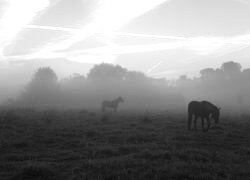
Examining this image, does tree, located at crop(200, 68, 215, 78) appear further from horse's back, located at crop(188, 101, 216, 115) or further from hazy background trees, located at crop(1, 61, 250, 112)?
horse's back, located at crop(188, 101, 216, 115)

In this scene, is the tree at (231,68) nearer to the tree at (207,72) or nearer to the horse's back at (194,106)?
the tree at (207,72)

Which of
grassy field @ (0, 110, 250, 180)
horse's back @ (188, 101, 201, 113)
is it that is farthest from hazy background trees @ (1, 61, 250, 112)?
grassy field @ (0, 110, 250, 180)

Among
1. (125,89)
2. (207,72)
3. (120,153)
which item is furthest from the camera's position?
(207,72)

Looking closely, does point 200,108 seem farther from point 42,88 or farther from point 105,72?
point 105,72

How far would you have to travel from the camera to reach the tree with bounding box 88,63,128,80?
109812 mm

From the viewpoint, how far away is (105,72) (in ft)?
362

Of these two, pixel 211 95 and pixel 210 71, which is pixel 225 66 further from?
pixel 211 95

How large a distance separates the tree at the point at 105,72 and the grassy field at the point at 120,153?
8658 cm

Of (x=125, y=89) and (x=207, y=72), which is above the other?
(x=207, y=72)

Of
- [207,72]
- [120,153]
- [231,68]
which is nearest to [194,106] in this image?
[120,153]

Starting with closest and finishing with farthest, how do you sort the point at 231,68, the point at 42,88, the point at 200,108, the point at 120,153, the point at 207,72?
the point at 120,153 < the point at 200,108 < the point at 42,88 < the point at 231,68 < the point at 207,72

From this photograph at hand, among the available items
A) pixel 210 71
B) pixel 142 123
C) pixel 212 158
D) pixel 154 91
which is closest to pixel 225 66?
pixel 210 71

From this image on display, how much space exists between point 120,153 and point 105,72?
96.7 m

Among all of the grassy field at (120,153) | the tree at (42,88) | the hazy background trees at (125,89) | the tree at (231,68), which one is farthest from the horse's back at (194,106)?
the tree at (231,68)
